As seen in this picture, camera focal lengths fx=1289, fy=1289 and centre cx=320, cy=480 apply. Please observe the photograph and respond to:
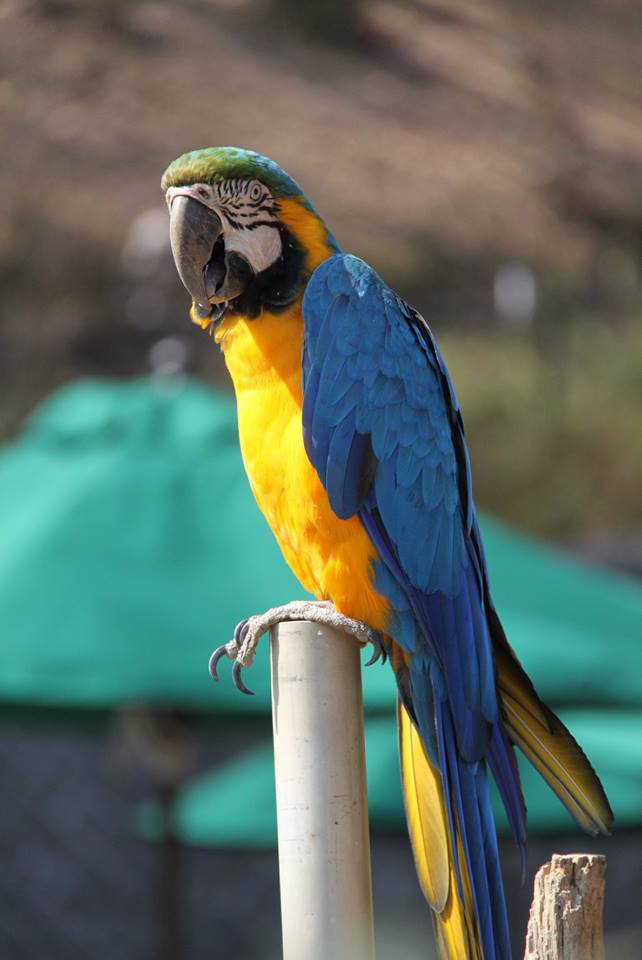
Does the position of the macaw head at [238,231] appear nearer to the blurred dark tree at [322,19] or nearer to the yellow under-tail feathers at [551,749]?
the yellow under-tail feathers at [551,749]

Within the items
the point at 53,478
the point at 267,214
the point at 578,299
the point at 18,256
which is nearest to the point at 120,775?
the point at 18,256

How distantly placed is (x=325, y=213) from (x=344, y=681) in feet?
12.2

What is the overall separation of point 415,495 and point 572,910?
0.59 m

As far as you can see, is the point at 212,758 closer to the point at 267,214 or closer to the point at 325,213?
the point at 325,213

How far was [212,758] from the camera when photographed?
5316 mm

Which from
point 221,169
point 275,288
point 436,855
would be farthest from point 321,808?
point 221,169

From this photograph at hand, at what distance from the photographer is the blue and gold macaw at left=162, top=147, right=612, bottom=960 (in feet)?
4.91

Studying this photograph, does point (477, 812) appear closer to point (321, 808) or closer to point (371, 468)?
point (321, 808)

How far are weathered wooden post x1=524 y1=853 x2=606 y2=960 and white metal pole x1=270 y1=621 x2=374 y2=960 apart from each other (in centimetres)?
21

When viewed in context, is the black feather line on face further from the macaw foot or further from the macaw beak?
the macaw foot

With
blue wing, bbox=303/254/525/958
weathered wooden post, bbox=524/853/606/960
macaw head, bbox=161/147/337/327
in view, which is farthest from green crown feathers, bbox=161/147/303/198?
weathered wooden post, bbox=524/853/606/960

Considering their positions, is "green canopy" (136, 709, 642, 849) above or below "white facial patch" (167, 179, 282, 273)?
below

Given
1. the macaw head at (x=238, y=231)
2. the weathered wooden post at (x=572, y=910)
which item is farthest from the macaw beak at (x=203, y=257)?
the weathered wooden post at (x=572, y=910)

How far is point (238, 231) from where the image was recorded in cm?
161
